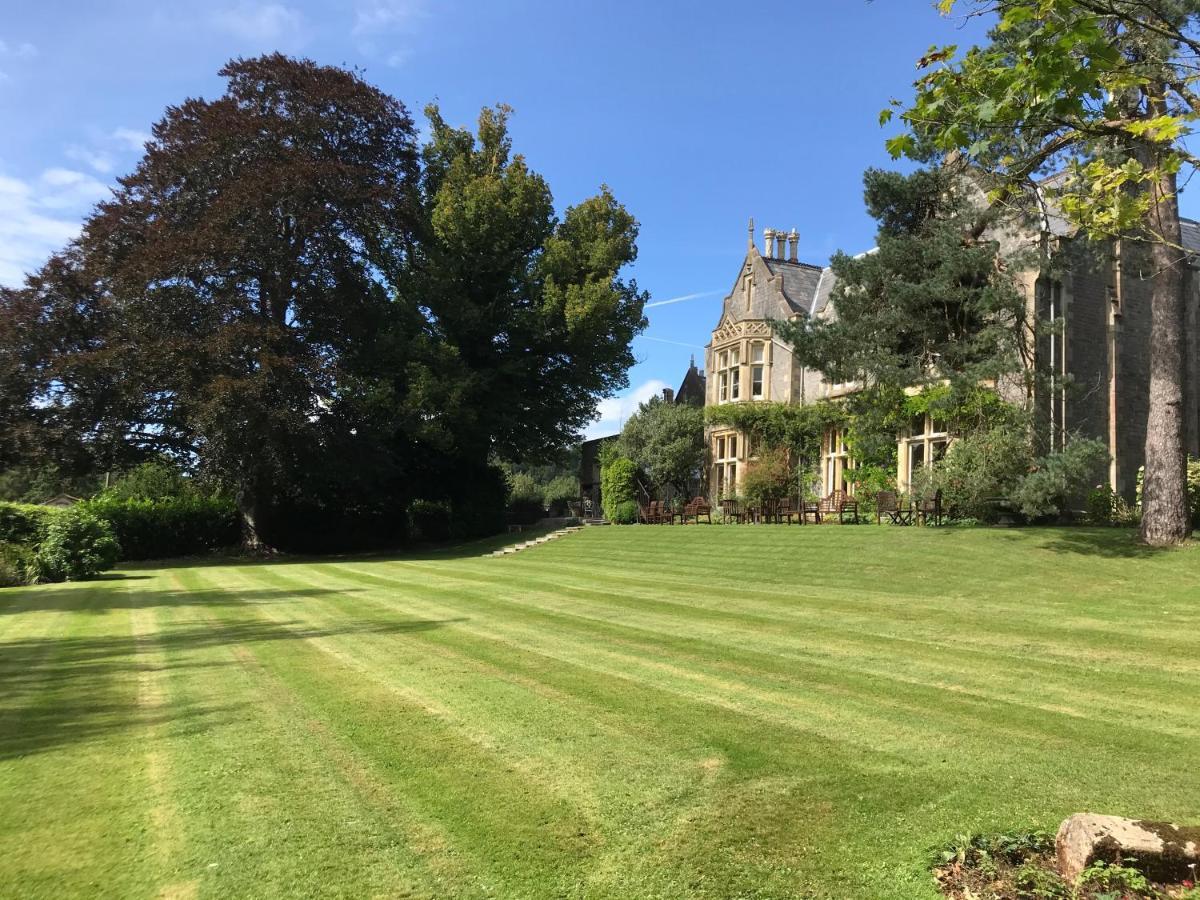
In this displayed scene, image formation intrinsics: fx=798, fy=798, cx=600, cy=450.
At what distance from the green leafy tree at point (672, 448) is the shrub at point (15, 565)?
867 inches

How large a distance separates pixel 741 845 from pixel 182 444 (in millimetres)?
30342

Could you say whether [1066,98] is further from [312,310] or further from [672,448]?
[672,448]

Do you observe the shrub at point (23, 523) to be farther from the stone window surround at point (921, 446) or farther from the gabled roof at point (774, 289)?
the gabled roof at point (774, 289)

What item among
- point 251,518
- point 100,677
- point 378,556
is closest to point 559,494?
point 251,518

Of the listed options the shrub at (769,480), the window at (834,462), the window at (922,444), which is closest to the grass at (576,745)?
the window at (922,444)

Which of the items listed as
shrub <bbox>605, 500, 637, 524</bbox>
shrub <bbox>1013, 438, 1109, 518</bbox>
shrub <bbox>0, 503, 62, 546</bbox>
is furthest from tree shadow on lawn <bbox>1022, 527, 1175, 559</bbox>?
shrub <bbox>0, 503, 62, 546</bbox>

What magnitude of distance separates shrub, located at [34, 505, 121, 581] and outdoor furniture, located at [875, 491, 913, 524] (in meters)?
19.5

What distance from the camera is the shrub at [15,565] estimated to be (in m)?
17.7

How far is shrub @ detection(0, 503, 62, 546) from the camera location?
19.4 m

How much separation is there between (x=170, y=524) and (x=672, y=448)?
768 inches

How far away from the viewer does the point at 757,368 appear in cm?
3266

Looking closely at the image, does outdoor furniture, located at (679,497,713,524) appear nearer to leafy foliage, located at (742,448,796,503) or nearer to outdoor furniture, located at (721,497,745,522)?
outdoor furniture, located at (721,497,745,522)

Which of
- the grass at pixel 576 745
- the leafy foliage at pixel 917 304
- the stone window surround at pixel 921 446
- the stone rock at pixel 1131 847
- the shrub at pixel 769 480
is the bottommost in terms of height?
the grass at pixel 576 745

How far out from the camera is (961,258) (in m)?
18.1
